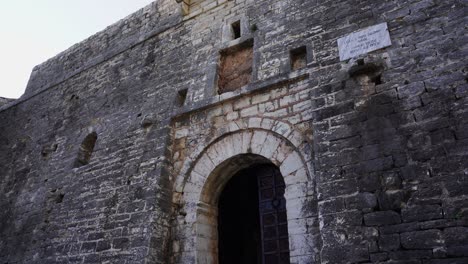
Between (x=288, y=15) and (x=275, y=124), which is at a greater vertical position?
(x=288, y=15)

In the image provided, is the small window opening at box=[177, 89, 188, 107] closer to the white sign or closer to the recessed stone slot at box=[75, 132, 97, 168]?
the recessed stone slot at box=[75, 132, 97, 168]

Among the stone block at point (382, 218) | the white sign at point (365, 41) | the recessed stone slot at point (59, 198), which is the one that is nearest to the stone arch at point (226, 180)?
the stone block at point (382, 218)

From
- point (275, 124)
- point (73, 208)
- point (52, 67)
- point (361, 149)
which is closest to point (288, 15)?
point (275, 124)

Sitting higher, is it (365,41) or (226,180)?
(365,41)

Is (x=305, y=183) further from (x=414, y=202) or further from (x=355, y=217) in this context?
(x=414, y=202)

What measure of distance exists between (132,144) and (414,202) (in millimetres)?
3831

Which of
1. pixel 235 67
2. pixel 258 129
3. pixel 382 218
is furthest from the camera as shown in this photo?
pixel 235 67

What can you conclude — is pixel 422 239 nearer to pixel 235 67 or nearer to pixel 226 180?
pixel 226 180

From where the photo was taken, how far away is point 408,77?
3.67 m

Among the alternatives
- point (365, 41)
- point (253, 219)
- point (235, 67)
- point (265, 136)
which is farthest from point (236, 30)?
point (253, 219)

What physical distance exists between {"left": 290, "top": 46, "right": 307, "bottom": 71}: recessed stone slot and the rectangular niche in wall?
63 centimetres

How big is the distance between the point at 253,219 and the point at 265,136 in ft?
6.00

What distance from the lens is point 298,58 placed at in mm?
4781

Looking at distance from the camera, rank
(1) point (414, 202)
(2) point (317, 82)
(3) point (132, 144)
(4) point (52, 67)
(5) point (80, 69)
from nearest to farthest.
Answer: (1) point (414, 202) < (2) point (317, 82) < (3) point (132, 144) < (5) point (80, 69) < (4) point (52, 67)
